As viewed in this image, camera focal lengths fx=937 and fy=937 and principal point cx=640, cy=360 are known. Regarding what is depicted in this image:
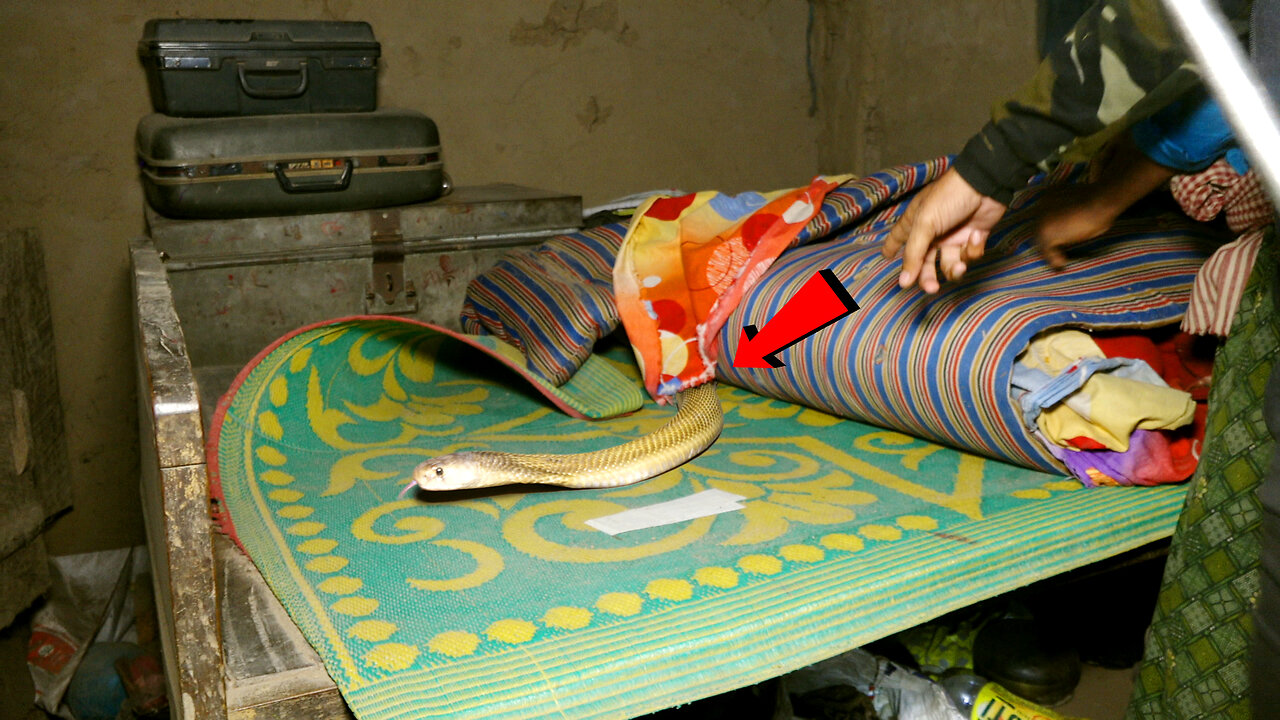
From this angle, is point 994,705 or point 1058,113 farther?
point 994,705

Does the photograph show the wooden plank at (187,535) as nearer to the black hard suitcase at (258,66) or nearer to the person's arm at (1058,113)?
the person's arm at (1058,113)

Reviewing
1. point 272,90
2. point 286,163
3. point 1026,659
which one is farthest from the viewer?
point 272,90

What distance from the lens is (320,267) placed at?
206 centimetres

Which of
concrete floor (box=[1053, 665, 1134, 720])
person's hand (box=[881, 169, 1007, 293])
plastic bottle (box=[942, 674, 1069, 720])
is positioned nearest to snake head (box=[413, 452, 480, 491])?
person's hand (box=[881, 169, 1007, 293])

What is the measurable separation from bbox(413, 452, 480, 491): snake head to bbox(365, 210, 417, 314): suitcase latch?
0.98 meters

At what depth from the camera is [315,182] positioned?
2041 millimetres

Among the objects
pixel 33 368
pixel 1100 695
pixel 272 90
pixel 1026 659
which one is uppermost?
pixel 272 90

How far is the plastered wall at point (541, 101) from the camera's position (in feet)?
7.75

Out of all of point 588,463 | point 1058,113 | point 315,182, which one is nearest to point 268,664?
point 588,463

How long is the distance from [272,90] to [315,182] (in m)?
0.28

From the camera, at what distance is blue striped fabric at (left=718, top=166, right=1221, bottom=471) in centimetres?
129

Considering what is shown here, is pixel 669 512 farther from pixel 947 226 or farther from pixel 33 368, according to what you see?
pixel 33 368

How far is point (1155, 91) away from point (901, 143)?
213 centimetres

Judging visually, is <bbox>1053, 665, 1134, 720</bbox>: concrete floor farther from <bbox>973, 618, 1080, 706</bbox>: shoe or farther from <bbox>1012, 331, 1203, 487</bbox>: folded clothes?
<bbox>1012, 331, 1203, 487</bbox>: folded clothes
